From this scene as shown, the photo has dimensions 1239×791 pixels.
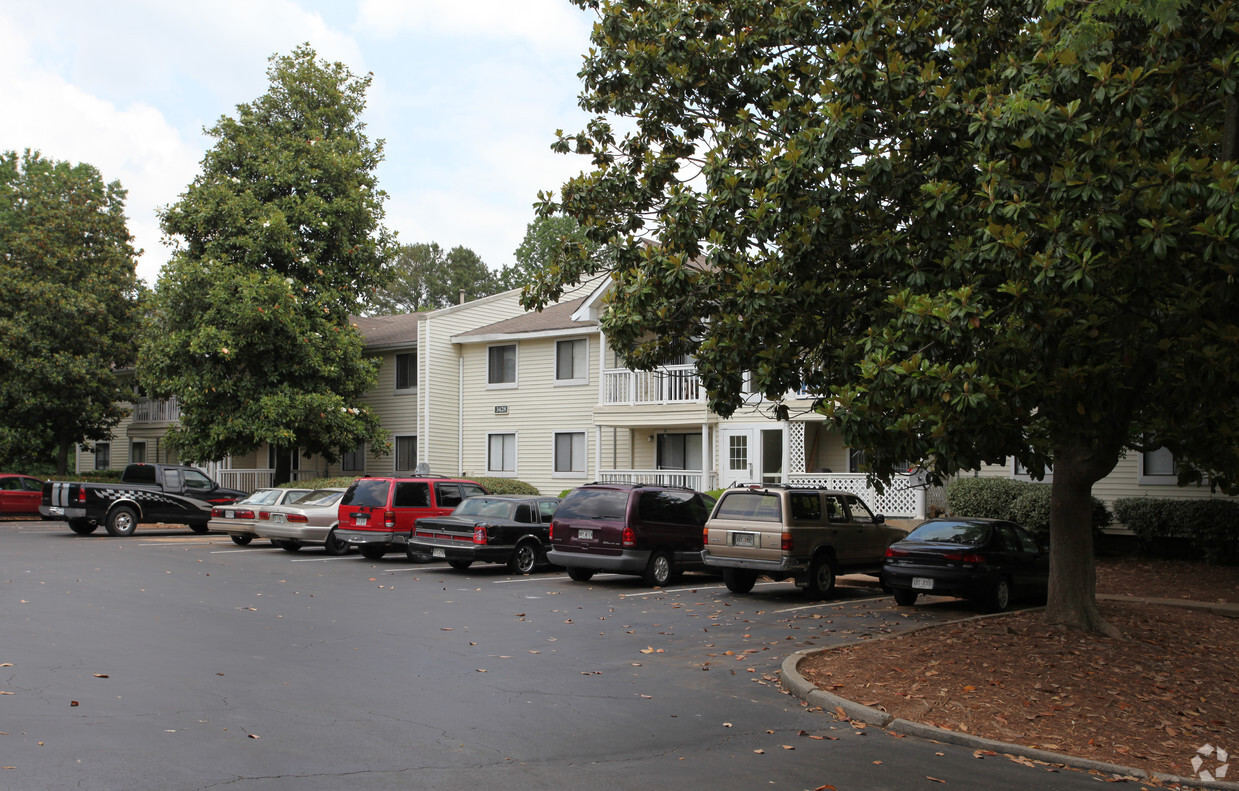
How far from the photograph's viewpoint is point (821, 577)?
16750 mm

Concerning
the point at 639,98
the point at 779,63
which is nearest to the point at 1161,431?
the point at 779,63

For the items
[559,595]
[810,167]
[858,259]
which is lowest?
[559,595]

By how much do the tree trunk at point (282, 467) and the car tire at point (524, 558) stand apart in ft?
60.8

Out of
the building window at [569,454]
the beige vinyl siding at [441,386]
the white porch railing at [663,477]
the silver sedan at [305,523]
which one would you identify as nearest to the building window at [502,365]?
the beige vinyl siding at [441,386]

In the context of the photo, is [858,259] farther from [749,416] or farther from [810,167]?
[749,416]

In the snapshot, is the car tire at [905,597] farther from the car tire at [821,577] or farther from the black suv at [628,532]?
the black suv at [628,532]

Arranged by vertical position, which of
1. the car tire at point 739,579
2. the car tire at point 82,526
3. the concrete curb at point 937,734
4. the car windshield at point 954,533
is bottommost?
the concrete curb at point 937,734

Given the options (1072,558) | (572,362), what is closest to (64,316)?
(572,362)

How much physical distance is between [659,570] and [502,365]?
18718 mm

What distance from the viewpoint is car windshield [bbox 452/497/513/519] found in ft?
64.5

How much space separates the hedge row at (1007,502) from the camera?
21.4 meters

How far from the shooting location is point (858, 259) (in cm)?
1121

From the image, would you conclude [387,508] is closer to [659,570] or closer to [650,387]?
[659,570]

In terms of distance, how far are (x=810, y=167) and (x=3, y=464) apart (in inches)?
1576
